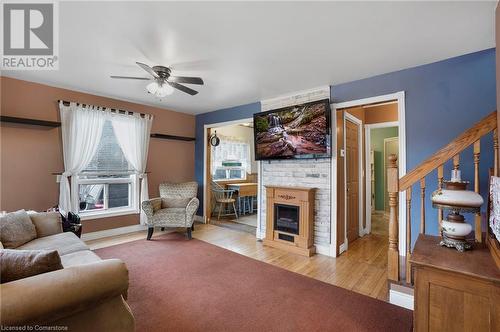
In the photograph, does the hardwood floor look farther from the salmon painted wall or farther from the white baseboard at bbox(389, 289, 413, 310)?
the salmon painted wall

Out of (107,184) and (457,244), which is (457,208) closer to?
(457,244)

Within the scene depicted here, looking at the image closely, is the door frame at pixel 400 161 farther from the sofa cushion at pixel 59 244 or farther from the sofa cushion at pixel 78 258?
the sofa cushion at pixel 59 244

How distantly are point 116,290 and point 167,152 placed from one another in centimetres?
394

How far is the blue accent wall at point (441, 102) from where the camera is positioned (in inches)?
93.7

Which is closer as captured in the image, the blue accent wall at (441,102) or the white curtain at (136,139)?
the blue accent wall at (441,102)

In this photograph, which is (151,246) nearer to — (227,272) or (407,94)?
(227,272)

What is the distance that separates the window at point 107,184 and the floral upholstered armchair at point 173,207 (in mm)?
552

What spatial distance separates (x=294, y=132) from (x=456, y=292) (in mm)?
2645

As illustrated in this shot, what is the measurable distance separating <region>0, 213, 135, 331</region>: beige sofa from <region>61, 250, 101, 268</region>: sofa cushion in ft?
2.68

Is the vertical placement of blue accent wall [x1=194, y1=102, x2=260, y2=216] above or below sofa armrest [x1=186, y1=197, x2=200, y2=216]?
above

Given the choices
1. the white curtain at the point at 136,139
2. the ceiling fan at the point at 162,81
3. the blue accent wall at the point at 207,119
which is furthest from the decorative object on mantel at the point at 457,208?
the white curtain at the point at 136,139

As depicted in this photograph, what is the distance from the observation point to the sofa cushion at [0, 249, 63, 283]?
121 cm

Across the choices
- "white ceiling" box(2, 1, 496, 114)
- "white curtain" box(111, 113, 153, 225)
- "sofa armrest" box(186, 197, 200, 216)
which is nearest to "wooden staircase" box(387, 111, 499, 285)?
"white ceiling" box(2, 1, 496, 114)

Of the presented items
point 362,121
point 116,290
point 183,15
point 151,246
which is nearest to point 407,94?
point 362,121
